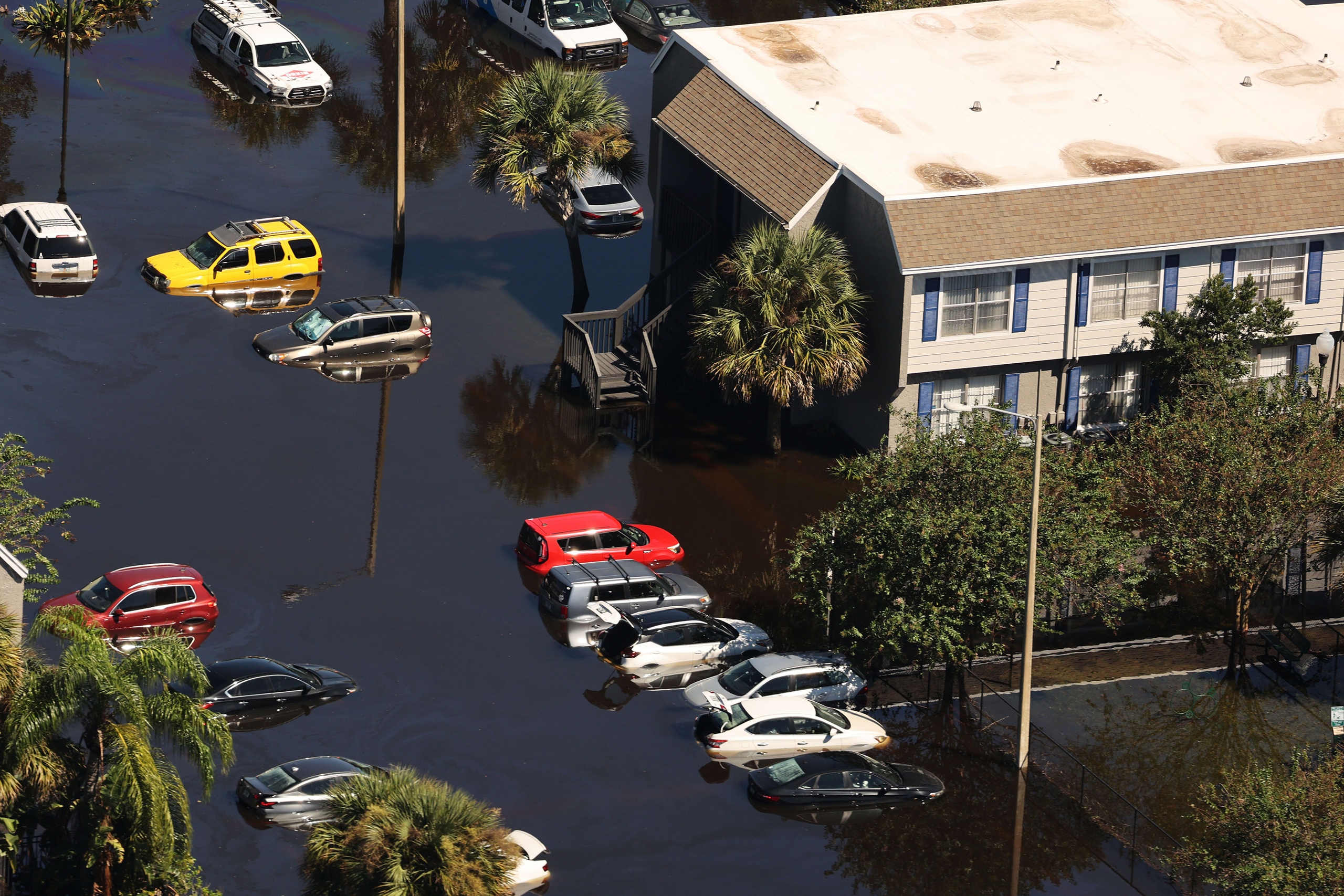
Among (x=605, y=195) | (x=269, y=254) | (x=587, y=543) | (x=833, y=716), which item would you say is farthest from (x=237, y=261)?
(x=833, y=716)

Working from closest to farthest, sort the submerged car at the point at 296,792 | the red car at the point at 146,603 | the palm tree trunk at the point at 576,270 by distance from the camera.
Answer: the submerged car at the point at 296,792 < the red car at the point at 146,603 < the palm tree trunk at the point at 576,270

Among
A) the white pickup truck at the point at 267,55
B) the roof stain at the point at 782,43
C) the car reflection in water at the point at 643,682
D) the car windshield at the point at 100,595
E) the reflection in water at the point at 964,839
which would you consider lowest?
the reflection in water at the point at 964,839

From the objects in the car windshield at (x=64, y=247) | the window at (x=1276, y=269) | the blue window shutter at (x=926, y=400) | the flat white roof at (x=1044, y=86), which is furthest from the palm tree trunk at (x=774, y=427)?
the car windshield at (x=64, y=247)

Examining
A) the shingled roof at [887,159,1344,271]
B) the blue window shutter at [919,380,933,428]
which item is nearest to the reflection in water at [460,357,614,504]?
the blue window shutter at [919,380,933,428]

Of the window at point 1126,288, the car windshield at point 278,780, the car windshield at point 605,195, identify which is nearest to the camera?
the car windshield at point 278,780

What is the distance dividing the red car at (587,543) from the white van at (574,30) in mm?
35550

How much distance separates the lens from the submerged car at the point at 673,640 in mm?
41188

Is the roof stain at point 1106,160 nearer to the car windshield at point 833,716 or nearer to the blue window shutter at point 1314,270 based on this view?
the blue window shutter at point 1314,270

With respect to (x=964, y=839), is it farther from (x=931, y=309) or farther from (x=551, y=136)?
(x=551, y=136)

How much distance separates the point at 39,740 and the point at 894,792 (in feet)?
55.4

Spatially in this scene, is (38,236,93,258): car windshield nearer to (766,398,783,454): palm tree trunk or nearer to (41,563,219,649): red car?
(41,563,219,649): red car

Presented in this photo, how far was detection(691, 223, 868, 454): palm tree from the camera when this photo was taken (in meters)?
48.4

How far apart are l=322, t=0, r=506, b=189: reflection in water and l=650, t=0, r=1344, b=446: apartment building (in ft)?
48.2

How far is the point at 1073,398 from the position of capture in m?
51.8
